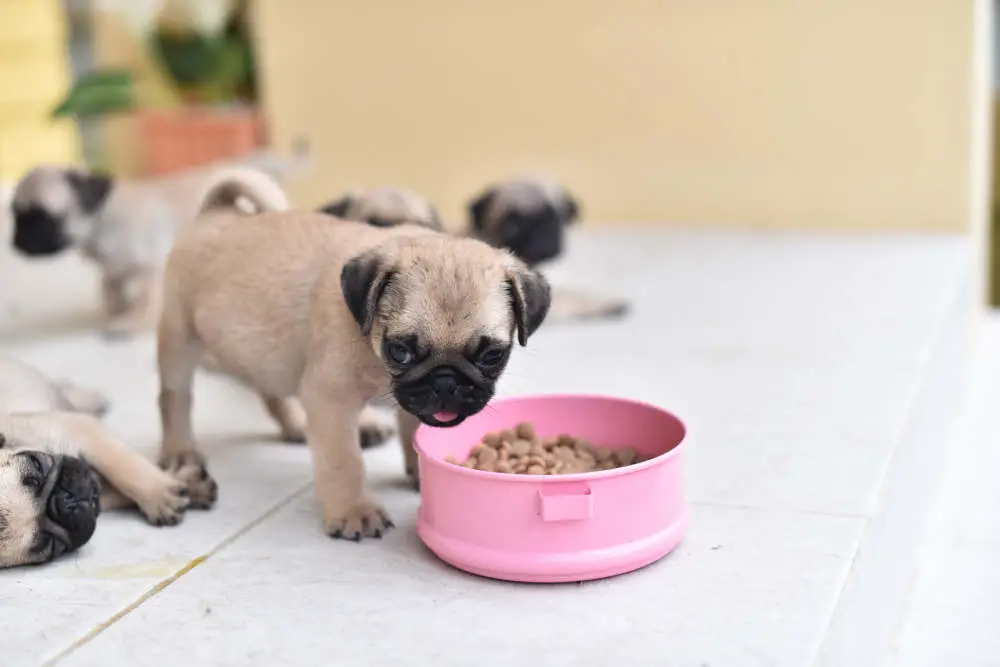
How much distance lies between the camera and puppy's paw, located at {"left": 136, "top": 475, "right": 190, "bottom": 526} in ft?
8.43

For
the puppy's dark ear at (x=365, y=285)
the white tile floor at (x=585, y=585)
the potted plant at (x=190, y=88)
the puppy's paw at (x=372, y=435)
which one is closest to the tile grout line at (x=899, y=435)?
the white tile floor at (x=585, y=585)

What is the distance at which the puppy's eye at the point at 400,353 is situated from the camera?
221 centimetres

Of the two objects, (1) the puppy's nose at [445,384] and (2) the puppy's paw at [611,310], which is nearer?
(1) the puppy's nose at [445,384]

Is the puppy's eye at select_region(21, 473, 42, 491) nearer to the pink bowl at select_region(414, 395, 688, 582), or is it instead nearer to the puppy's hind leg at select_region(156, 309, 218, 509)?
the puppy's hind leg at select_region(156, 309, 218, 509)

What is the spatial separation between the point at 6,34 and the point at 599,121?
360 centimetres

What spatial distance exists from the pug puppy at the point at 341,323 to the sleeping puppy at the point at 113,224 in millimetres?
1672

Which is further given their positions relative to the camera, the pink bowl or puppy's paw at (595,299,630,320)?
puppy's paw at (595,299,630,320)

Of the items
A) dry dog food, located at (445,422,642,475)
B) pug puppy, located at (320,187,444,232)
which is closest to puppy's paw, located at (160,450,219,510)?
dry dog food, located at (445,422,642,475)

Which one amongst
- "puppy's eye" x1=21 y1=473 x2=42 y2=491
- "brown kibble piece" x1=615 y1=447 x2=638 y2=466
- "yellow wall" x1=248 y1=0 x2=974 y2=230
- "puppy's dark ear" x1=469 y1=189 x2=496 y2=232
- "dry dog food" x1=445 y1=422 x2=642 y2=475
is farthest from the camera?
"yellow wall" x1=248 y1=0 x2=974 y2=230

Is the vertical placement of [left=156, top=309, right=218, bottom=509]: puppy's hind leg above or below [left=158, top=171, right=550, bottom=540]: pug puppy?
below

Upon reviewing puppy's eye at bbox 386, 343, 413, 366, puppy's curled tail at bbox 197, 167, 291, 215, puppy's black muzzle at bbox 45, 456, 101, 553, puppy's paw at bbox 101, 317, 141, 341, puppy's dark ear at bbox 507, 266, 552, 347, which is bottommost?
puppy's paw at bbox 101, 317, 141, 341

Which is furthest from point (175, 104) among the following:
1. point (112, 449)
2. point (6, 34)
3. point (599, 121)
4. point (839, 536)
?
point (839, 536)

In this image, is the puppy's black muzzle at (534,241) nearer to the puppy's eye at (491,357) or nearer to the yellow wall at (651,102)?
the yellow wall at (651,102)

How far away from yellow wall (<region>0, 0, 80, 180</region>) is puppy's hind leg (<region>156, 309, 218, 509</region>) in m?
4.99
